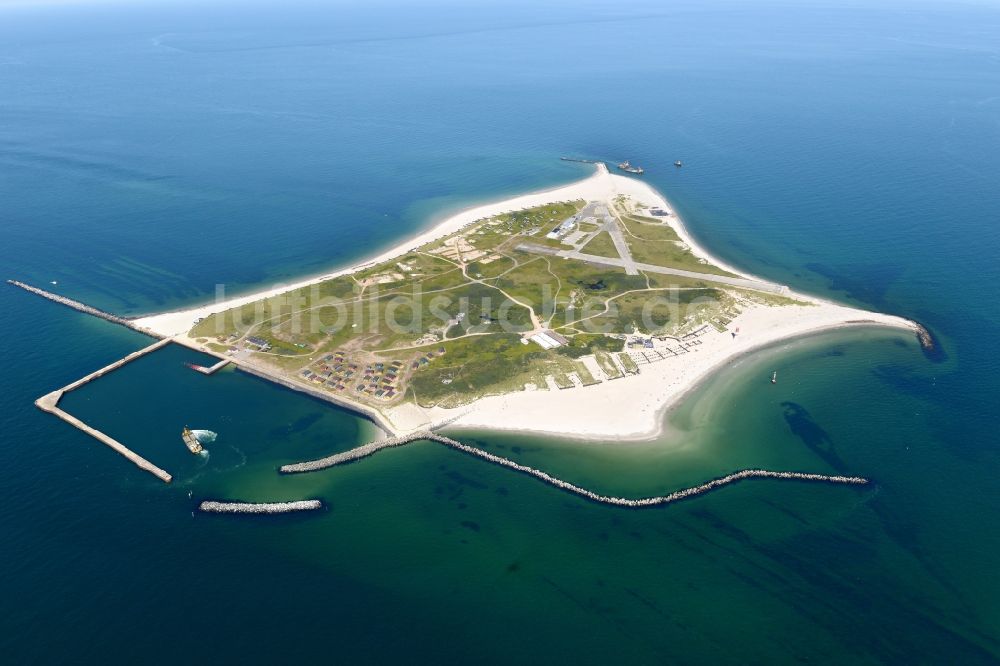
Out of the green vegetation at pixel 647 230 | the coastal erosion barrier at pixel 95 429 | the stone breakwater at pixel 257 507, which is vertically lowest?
the stone breakwater at pixel 257 507

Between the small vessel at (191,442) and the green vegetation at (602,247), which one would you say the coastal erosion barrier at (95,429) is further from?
the green vegetation at (602,247)

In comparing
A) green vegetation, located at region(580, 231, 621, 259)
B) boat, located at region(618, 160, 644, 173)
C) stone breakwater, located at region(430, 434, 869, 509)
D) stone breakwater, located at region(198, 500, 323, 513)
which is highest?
boat, located at region(618, 160, 644, 173)

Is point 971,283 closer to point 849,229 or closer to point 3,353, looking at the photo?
point 849,229

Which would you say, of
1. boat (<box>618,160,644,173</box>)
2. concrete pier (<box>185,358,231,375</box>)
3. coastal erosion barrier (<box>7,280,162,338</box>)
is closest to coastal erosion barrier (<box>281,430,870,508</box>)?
concrete pier (<box>185,358,231,375</box>)

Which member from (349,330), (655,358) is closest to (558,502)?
(655,358)

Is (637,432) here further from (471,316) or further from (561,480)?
(471,316)

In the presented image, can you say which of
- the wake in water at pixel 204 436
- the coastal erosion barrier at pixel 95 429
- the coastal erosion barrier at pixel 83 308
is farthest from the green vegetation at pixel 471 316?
the wake in water at pixel 204 436

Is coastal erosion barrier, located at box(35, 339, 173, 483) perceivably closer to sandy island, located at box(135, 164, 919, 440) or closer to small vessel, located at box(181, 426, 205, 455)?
small vessel, located at box(181, 426, 205, 455)
